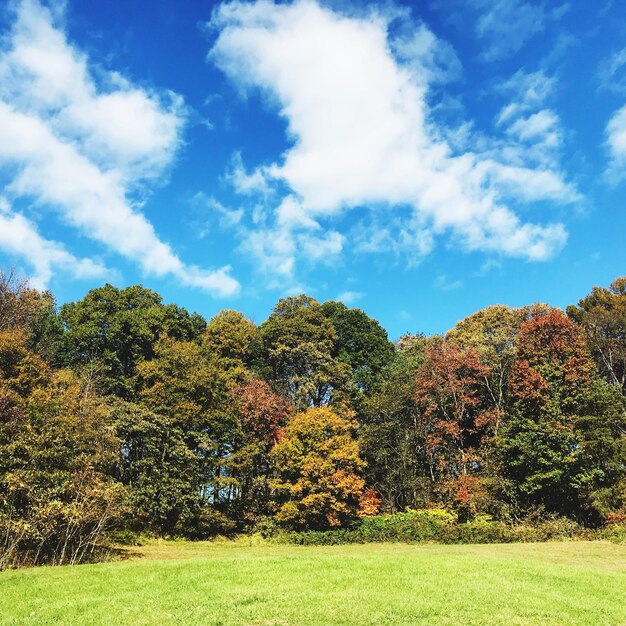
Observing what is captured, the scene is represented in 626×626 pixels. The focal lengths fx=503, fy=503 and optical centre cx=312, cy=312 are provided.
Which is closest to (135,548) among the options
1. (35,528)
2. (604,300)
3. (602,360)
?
(35,528)

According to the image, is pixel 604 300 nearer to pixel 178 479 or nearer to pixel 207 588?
pixel 178 479

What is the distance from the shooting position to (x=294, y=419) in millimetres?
30562

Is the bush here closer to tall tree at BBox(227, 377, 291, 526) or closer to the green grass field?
tall tree at BBox(227, 377, 291, 526)

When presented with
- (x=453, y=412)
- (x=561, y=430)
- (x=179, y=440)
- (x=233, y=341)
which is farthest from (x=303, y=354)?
(x=561, y=430)

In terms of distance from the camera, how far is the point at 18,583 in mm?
11430

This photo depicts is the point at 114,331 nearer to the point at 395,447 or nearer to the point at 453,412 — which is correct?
the point at 395,447

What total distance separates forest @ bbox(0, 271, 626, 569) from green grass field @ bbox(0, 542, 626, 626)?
225 inches

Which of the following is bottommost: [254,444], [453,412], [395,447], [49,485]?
[49,485]

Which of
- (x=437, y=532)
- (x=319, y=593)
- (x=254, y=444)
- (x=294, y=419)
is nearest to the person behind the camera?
(x=319, y=593)

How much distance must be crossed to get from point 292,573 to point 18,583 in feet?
20.4

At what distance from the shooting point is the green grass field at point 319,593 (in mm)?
8484

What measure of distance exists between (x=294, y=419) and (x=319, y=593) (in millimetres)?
20780

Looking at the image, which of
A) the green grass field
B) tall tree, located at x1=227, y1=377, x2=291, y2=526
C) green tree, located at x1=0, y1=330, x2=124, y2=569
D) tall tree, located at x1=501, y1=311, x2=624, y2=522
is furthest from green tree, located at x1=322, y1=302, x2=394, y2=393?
the green grass field

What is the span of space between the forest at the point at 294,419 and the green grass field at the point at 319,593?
18.8ft
